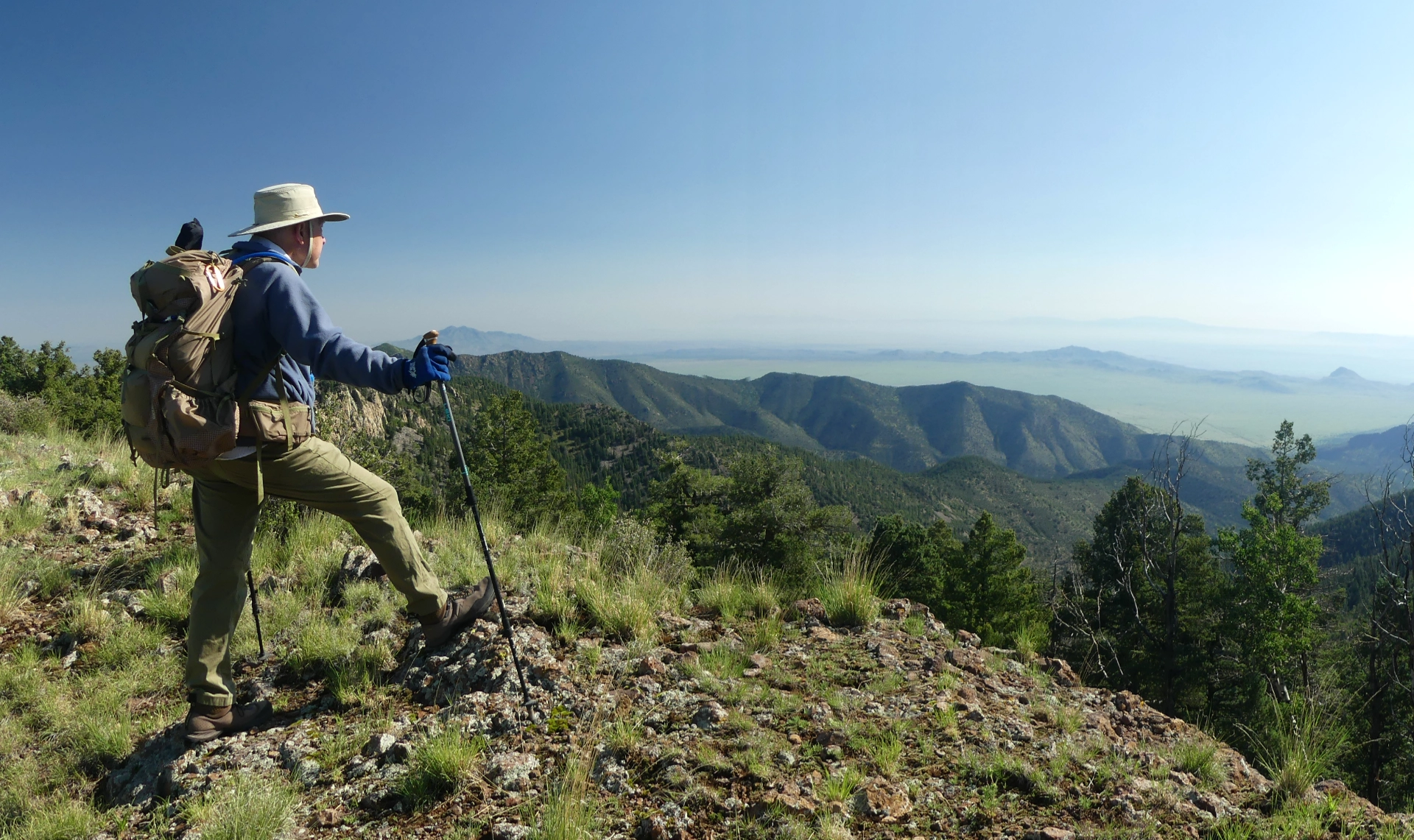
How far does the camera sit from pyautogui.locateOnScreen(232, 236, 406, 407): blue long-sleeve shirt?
277 centimetres

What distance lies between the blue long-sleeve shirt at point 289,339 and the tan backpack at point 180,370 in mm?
110

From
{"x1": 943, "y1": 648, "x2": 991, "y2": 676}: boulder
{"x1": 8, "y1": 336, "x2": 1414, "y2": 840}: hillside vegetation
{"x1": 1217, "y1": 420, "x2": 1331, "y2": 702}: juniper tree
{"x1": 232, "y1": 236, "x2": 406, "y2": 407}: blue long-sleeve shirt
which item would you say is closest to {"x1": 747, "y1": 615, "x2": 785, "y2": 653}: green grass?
{"x1": 8, "y1": 336, "x2": 1414, "y2": 840}: hillside vegetation

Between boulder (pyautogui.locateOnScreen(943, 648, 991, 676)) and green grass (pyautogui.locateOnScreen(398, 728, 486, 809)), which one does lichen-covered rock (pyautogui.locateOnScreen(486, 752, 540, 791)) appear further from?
boulder (pyautogui.locateOnScreen(943, 648, 991, 676))

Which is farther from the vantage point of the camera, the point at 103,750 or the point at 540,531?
the point at 540,531

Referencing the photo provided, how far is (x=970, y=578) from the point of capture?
27422 mm

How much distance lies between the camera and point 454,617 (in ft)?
12.0

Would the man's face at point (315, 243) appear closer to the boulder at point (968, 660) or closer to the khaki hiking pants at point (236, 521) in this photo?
the khaki hiking pants at point (236, 521)

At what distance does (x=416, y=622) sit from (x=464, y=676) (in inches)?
37.8

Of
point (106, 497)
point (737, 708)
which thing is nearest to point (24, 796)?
point (737, 708)

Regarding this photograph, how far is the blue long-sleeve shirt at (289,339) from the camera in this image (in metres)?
2.77

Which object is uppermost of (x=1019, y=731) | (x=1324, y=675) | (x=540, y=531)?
(x=540, y=531)

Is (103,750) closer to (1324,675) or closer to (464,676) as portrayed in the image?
(464,676)

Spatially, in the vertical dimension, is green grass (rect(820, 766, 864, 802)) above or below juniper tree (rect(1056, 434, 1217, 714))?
above

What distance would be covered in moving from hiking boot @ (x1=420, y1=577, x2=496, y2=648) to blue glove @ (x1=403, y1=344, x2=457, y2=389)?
1.50 m
